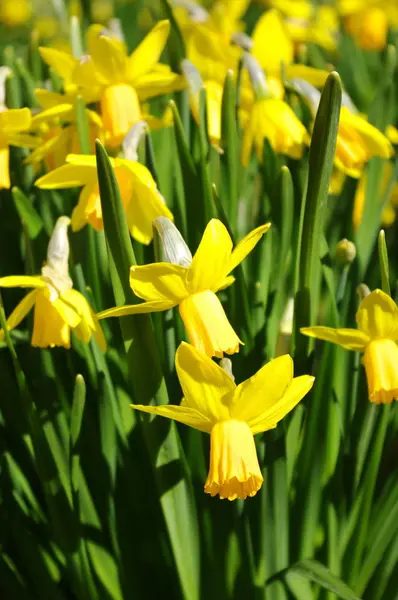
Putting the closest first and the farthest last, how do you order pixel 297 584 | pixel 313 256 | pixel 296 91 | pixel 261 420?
pixel 261 420 → pixel 313 256 → pixel 297 584 → pixel 296 91

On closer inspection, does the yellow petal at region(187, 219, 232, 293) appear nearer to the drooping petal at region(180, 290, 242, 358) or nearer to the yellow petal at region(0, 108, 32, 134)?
the drooping petal at region(180, 290, 242, 358)

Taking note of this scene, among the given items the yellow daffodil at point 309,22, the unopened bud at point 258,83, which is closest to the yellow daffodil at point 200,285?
the unopened bud at point 258,83

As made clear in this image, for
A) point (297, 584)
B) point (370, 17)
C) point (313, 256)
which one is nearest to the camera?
point (313, 256)

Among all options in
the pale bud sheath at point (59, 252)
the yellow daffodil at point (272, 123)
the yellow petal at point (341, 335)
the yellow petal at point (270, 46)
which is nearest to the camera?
A: the yellow petal at point (341, 335)

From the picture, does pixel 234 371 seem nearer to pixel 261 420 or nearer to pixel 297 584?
pixel 261 420

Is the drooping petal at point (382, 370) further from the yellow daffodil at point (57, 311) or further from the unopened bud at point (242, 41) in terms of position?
the unopened bud at point (242, 41)

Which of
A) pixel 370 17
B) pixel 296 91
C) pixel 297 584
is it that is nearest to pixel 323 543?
A: pixel 297 584
